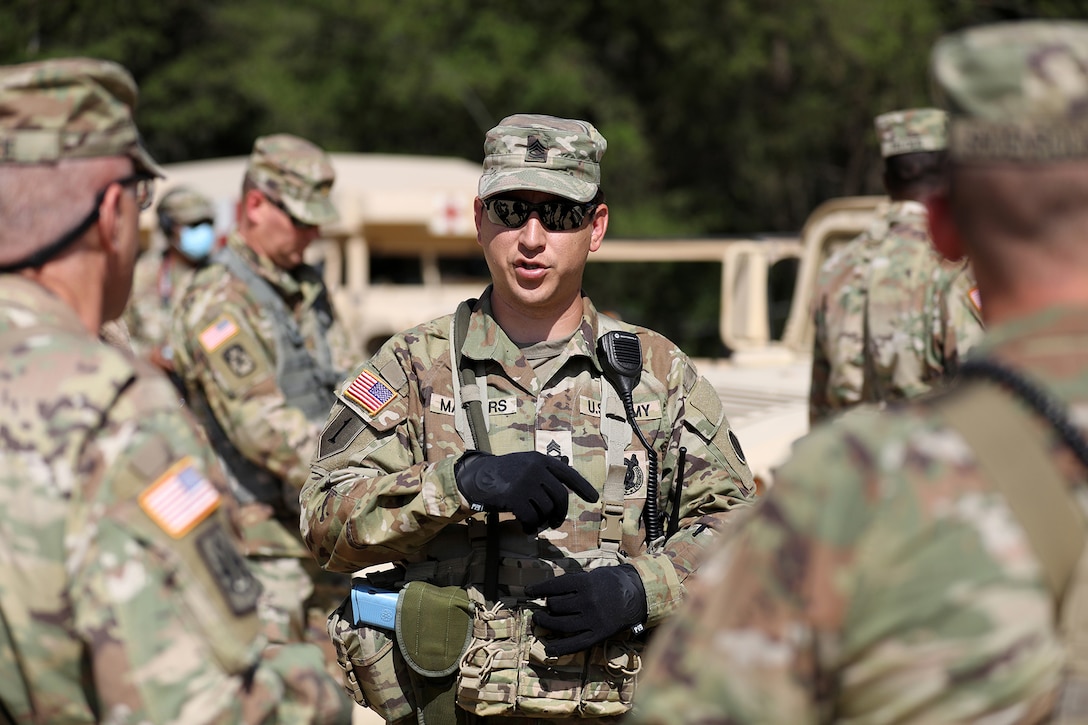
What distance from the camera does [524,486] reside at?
2.31 meters

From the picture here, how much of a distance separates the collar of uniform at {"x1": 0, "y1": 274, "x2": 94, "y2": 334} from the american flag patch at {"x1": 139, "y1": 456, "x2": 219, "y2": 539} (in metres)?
0.25

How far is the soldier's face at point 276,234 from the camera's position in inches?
176

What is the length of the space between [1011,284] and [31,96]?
1180 mm

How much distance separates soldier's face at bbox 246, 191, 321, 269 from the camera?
4.48 m

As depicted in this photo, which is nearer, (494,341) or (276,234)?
(494,341)

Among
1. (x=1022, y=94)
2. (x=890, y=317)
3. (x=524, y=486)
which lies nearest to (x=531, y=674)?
(x=524, y=486)

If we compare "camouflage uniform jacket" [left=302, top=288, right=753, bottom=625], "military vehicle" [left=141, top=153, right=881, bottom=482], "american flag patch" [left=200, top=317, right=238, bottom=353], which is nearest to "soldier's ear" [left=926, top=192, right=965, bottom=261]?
"camouflage uniform jacket" [left=302, top=288, right=753, bottom=625]

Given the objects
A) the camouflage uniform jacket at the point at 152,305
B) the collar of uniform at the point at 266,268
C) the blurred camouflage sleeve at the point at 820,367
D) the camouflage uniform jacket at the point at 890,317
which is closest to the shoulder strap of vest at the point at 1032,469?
the camouflage uniform jacket at the point at 890,317

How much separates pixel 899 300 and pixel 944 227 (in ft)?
9.24

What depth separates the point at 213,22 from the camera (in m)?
25.7

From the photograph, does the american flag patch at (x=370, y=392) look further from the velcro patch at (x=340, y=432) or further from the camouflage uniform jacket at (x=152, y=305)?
the camouflage uniform jacket at (x=152, y=305)

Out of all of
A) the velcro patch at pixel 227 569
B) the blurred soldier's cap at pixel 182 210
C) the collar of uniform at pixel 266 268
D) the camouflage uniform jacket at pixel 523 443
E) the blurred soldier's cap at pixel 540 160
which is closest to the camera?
the velcro patch at pixel 227 569

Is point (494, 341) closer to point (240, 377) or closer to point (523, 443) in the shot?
point (523, 443)

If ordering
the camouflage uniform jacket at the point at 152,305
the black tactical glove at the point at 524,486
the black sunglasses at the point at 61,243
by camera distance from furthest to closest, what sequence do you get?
1. the camouflage uniform jacket at the point at 152,305
2. the black tactical glove at the point at 524,486
3. the black sunglasses at the point at 61,243
